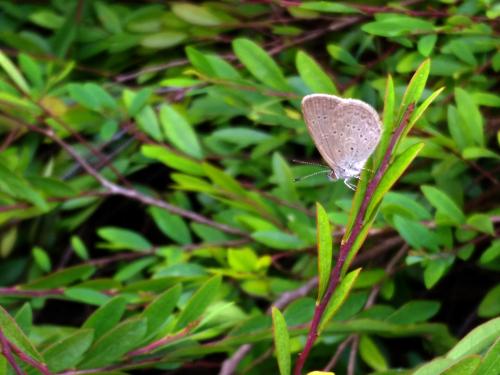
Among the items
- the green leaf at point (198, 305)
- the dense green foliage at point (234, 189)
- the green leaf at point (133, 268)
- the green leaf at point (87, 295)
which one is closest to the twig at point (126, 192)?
the dense green foliage at point (234, 189)

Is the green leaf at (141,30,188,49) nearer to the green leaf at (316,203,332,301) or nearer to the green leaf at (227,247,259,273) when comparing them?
the green leaf at (227,247,259,273)

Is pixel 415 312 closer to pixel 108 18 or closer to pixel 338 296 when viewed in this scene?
pixel 338 296

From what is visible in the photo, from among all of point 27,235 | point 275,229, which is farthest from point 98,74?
point 275,229

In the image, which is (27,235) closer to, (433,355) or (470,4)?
(433,355)

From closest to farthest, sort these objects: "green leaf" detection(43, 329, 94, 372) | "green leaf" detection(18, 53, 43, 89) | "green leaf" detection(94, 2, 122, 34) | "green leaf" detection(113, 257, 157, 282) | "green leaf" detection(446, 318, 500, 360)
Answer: "green leaf" detection(446, 318, 500, 360) < "green leaf" detection(43, 329, 94, 372) < "green leaf" detection(113, 257, 157, 282) < "green leaf" detection(18, 53, 43, 89) < "green leaf" detection(94, 2, 122, 34)

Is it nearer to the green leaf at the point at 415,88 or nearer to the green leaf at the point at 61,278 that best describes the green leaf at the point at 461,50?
the green leaf at the point at 415,88

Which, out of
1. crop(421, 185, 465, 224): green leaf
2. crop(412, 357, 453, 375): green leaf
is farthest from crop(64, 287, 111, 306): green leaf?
crop(412, 357, 453, 375): green leaf

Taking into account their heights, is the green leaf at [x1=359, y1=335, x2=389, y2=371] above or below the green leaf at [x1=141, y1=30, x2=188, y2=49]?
below

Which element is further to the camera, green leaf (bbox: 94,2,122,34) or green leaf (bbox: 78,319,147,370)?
green leaf (bbox: 94,2,122,34)
